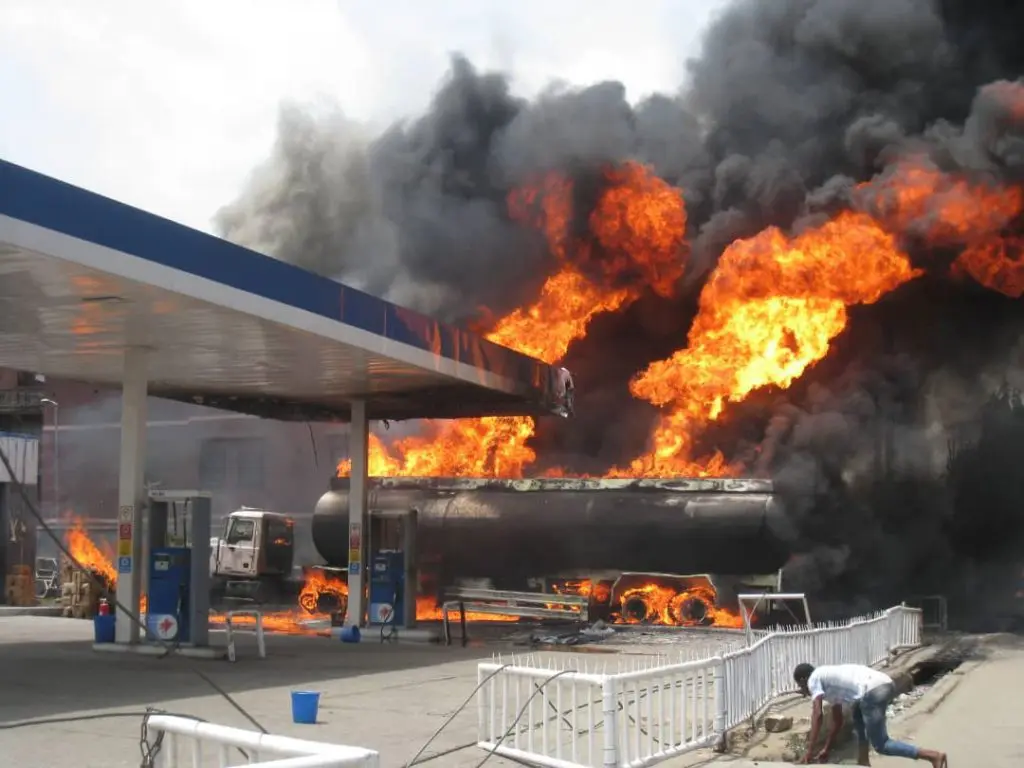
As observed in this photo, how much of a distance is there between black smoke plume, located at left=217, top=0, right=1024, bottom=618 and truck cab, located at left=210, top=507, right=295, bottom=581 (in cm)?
723

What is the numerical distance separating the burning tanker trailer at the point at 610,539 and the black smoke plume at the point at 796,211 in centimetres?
105

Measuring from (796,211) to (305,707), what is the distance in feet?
69.6

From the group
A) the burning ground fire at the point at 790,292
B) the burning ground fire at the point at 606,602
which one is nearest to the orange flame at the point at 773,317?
the burning ground fire at the point at 790,292

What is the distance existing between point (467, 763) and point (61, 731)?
335 cm

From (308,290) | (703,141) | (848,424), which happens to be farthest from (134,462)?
(703,141)

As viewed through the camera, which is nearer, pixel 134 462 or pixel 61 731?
pixel 61 731

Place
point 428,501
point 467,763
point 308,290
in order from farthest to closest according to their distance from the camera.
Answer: point 428,501 < point 308,290 < point 467,763

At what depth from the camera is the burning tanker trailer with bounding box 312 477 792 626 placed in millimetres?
21172

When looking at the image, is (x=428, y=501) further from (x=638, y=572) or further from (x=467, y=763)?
(x=467, y=763)

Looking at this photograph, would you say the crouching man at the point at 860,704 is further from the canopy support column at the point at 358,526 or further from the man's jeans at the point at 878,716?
the canopy support column at the point at 358,526

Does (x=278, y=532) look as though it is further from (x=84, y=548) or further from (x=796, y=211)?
(x=796, y=211)

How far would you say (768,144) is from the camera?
3003 cm

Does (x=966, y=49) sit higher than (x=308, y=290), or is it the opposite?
(x=966, y=49)

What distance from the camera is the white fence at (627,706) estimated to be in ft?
28.8
